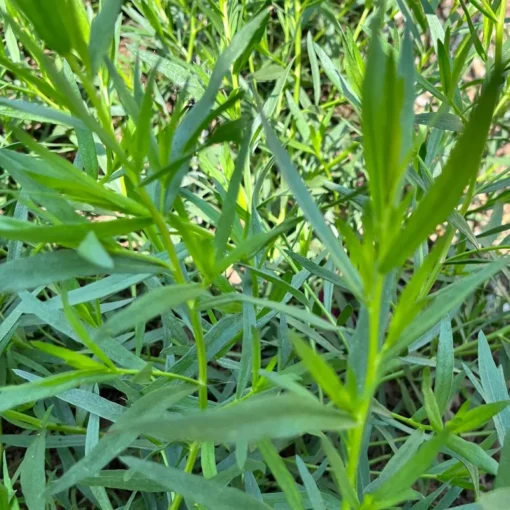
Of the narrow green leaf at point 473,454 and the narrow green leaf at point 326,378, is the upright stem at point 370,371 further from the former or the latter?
the narrow green leaf at point 473,454

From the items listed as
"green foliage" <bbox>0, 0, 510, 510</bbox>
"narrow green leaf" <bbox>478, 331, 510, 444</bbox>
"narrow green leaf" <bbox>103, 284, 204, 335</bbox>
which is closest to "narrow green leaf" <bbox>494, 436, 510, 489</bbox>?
"green foliage" <bbox>0, 0, 510, 510</bbox>

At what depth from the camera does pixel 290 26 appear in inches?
32.4

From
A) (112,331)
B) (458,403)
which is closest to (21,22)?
(112,331)

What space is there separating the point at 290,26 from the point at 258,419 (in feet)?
2.40

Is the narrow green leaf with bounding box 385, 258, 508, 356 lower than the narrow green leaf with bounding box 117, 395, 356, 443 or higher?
higher

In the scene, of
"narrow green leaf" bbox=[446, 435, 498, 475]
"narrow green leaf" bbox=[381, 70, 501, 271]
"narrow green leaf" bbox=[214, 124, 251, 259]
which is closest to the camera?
"narrow green leaf" bbox=[381, 70, 501, 271]

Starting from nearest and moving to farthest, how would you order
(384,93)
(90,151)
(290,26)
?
(384,93)
(90,151)
(290,26)

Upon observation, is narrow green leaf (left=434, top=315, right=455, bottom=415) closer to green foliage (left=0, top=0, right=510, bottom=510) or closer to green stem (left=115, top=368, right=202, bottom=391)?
green foliage (left=0, top=0, right=510, bottom=510)

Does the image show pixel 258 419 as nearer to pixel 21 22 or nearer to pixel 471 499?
pixel 21 22

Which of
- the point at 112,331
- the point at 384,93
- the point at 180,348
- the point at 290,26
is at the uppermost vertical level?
the point at 290,26

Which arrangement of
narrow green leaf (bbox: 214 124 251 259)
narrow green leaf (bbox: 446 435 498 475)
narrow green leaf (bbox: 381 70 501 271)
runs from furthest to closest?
1. narrow green leaf (bbox: 446 435 498 475)
2. narrow green leaf (bbox: 214 124 251 259)
3. narrow green leaf (bbox: 381 70 501 271)

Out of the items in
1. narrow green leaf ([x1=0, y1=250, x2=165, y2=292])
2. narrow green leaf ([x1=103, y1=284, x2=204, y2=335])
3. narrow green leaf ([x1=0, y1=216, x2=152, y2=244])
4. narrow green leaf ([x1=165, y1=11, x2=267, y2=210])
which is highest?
narrow green leaf ([x1=165, y1=11, x2=267, y2=210])

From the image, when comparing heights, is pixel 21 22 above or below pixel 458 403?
above

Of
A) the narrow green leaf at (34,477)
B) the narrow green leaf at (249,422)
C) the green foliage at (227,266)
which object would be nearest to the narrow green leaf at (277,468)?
the green foliage at (227,266)
